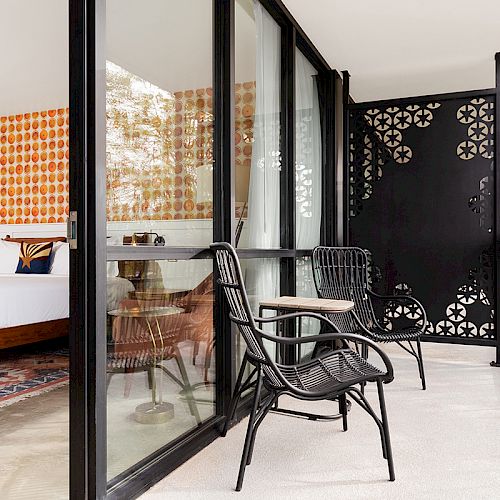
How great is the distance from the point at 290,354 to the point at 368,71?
2.63 metres

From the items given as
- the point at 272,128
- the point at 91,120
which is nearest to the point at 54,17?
the point at 272,128

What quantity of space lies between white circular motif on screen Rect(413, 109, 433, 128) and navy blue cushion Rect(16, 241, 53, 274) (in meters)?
3.68

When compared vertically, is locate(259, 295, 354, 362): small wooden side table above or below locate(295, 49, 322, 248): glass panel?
below

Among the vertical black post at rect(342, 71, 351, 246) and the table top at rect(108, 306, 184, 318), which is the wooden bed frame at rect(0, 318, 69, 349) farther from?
the vertical black post at rect(342, 71, 351, 246)

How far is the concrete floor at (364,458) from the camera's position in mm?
1983

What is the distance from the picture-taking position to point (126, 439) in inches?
77.0

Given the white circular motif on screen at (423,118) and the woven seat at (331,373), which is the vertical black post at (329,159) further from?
the woven seat at (331,373)

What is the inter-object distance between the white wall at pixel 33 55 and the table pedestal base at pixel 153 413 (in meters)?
2.65

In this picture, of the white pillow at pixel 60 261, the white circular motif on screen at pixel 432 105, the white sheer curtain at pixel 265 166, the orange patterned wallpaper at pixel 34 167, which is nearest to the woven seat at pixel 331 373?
the white sheer curtain at pixel 265 166

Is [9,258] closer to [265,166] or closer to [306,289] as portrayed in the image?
[306,289]

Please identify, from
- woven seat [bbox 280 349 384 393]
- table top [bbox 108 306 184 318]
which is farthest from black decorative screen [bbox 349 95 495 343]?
table top [bbox 108 306 184 318]

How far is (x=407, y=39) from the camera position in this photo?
396 cm

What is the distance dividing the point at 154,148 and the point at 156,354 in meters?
0.82

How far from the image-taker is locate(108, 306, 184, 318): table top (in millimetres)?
1911
